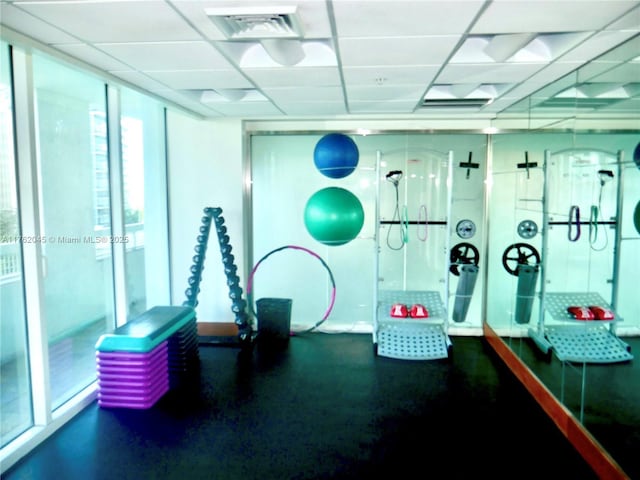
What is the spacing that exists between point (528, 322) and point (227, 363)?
295cm

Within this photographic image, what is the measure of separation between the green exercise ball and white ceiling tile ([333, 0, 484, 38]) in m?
1.77

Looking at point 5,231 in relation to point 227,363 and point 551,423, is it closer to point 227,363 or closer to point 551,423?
point 227,363

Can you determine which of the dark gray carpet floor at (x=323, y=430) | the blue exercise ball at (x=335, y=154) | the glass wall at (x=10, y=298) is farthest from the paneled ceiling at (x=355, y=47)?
the dark gray carpet floor at (x=323, y=430)

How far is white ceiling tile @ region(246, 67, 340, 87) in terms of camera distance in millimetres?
3322

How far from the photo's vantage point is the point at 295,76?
3.50 meters

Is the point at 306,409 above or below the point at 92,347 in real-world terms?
below

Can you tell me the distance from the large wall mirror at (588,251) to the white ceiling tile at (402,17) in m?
1.13

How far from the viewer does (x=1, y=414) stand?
10.1 ft

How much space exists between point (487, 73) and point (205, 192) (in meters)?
3.37

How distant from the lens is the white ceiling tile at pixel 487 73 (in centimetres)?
324

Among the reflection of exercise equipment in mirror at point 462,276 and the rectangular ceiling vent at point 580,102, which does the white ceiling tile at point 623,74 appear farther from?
the reflection of exercise equipment in mirror at point 462,276

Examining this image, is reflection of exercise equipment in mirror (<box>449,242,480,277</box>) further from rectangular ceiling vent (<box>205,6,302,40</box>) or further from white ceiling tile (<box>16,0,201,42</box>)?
white ceiling tile (<box>16,0,201,42</box>)

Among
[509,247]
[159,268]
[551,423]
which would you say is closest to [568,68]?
[509,247]

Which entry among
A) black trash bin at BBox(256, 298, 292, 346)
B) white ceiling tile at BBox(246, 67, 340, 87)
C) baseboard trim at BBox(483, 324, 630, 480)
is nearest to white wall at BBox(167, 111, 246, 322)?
black trash bin at BBox(256, 298, 292, 346)
